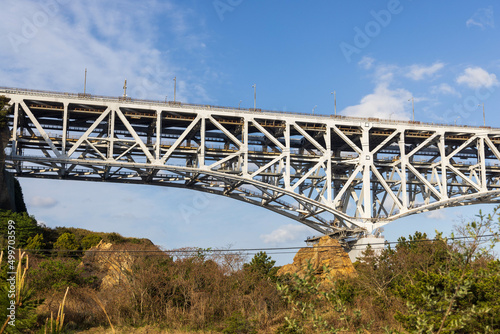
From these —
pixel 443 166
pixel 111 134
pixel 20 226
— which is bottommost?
pixel 20 226

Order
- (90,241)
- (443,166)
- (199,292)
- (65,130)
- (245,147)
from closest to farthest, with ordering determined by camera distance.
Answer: (199,292), (65,130), (245,147), (443,166), (90,241)

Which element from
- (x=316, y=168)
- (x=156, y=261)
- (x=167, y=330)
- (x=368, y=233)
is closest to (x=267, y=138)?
(x=316, y=168)

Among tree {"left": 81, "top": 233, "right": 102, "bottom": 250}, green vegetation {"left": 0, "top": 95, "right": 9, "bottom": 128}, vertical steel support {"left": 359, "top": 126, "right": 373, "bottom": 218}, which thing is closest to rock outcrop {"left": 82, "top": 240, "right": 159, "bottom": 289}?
green vegetation {"left": 0, "top": 95, "right": 9, "bottom": 128}

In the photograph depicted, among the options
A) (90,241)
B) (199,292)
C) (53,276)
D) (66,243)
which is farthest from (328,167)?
(53,276)

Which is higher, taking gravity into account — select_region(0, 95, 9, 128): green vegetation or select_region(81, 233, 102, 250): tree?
select_region(0, 95, 9, 128): green vegetation

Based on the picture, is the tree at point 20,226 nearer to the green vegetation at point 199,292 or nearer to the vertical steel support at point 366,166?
the green vegetation at point 199,292

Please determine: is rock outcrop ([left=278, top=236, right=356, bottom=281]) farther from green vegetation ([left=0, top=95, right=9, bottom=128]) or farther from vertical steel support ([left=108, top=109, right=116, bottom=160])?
green vegetation ([left=0, top=95, right=9, bottom=128])

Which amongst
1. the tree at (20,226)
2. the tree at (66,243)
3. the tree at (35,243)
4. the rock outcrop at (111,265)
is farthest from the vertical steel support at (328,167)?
the tree at (20,226)

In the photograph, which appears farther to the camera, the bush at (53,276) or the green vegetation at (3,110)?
the green vegetation at (3,110)

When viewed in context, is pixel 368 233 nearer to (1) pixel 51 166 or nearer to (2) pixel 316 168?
(2) pixel 316 168

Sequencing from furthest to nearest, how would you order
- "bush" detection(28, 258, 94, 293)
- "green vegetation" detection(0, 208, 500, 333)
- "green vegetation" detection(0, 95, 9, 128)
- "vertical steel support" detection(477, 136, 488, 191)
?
1. "vertical steel support" detection(477, 136, 488, 191)
2. "green vegetation" detection(0, 95, 9, 128)
3. "bush" detection(28, 258, 94, 293)
4. "green vegetation" detection(0, 208, 500, 333)

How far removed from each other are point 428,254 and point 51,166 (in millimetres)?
42551

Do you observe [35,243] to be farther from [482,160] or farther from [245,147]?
[482,160]

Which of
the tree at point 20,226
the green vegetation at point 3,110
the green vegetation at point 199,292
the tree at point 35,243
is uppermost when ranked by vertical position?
the green vegetation at point 3,110
